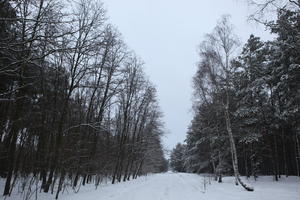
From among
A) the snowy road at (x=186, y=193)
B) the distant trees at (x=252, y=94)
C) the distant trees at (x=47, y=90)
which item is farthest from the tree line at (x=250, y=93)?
the distant trees at (x=47, y=90)

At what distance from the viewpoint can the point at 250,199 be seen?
33.4 feet

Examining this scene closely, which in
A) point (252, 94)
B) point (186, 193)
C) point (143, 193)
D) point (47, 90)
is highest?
point (252, 94)

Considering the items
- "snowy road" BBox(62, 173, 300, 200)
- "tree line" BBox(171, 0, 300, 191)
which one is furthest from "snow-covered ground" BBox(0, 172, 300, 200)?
"tree line" BBox(171, 0, 300, 191)

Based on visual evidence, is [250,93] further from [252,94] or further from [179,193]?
[179,193]

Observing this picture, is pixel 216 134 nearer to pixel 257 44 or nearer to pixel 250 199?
pixel 257 44

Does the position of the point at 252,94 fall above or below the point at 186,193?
above

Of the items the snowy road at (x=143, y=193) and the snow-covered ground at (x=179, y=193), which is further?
the snow-covered ground at (x=179, y=193)

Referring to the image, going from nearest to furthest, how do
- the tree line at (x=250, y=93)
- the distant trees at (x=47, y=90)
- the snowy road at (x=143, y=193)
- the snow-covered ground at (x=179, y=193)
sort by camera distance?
1. the distant trees at (x=47, y=90)
2. the snowy road at (x=143, y=193)
3. the snow-covered ground at (x=179, y=193)
4. the tree line at (x=250, y=93)

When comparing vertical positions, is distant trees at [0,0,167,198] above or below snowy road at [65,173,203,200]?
above

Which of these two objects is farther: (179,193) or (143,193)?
(179,193)

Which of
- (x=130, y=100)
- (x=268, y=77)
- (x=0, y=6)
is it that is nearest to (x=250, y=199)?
(x=0, y=6)

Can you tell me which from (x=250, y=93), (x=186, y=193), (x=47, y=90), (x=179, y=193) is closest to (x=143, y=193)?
(x=179, y=193)

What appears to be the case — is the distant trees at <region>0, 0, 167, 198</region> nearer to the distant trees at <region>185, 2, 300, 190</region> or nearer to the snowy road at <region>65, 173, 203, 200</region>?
the snowy road at <region>65, 173, 203, 200</region>

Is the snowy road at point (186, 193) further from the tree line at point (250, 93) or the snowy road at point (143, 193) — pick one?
the tree line at point (250, 93)
